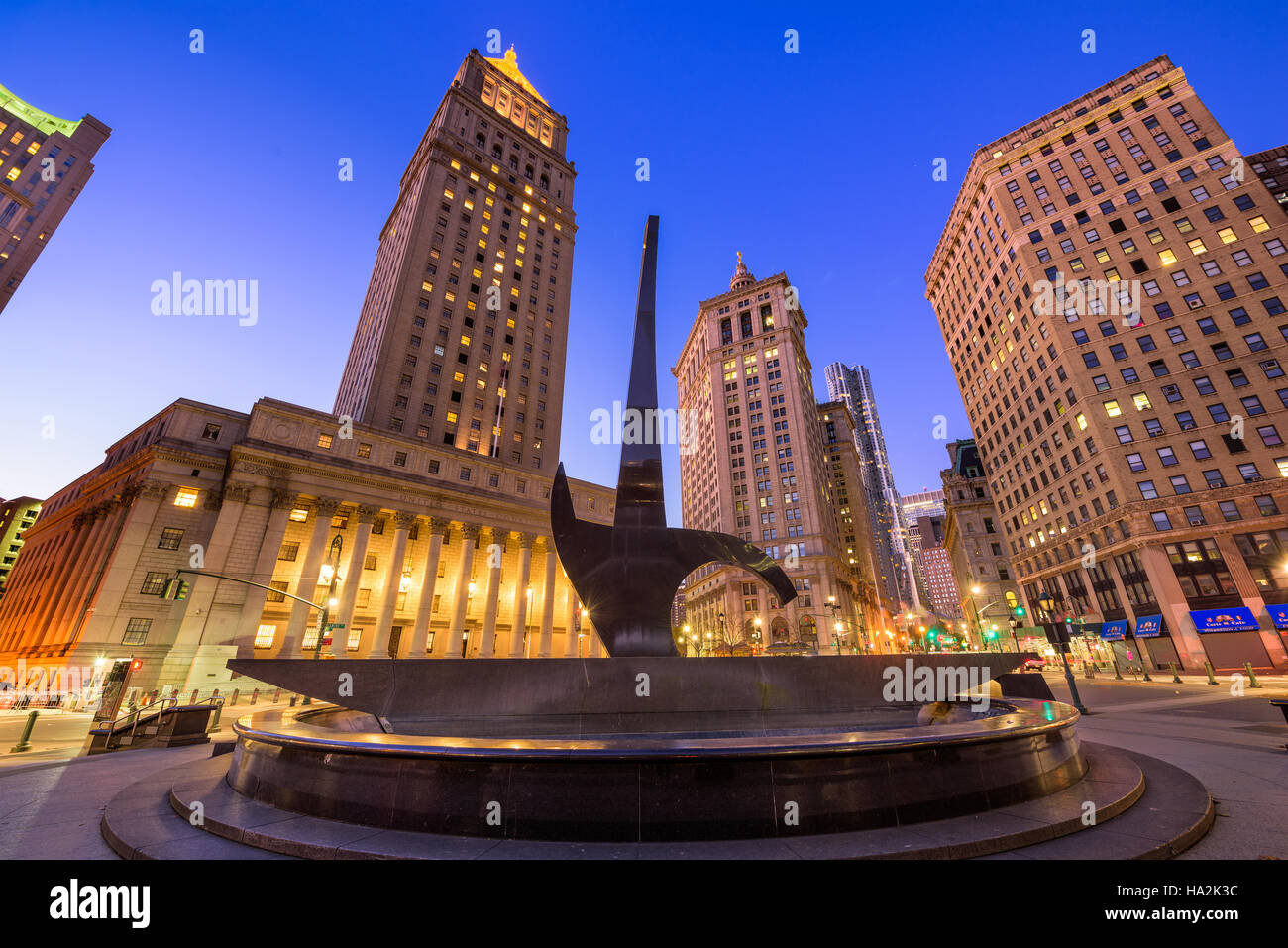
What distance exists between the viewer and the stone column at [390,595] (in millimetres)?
41287

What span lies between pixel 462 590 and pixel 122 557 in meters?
23.4

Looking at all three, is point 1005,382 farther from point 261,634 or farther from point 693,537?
point 261,634

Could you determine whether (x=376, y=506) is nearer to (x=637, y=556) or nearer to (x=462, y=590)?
(x=462, y=590)

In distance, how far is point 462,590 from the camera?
152 ft

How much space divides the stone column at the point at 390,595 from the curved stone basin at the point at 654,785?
4028cm

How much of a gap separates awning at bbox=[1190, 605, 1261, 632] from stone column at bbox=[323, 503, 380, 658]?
66.4 metres

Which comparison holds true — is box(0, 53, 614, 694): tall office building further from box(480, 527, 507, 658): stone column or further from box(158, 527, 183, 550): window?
box(480, 527, 507, 658): stone column

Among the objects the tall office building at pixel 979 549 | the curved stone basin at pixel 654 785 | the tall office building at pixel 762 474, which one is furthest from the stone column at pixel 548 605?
the tall office building at pixel 979 549

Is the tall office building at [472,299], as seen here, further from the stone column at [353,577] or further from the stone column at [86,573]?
the stone column at [86,573]

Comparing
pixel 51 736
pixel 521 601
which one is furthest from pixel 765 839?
pixel 521 601

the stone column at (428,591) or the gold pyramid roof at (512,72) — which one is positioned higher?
the gold pyramid roof at (512,72)

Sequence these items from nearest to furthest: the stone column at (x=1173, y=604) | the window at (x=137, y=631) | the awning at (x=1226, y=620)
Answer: the window at (x=137, y=631), the awning at (x=1226, y=620), the stone column at (x=1173, y=604)

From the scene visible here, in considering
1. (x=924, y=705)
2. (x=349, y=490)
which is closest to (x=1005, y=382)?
(x=924, y=705)
